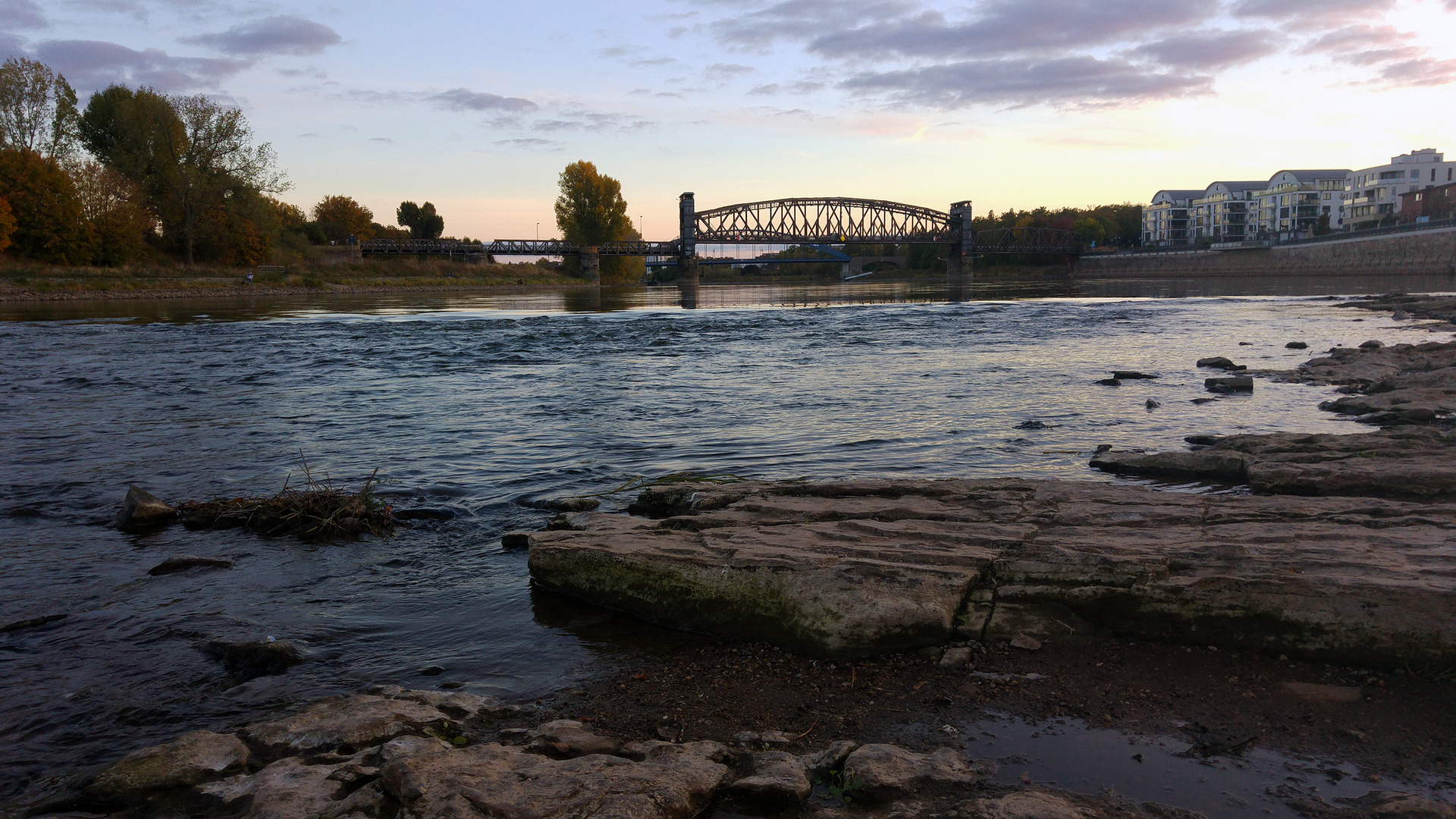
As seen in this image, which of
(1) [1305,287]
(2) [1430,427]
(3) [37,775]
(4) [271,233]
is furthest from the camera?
(4) [271,233]

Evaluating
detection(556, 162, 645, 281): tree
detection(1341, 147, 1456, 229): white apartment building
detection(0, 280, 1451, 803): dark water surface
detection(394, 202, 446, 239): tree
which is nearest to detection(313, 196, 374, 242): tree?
detection(394, 202, 446, 239): tree

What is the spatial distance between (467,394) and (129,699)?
35.9ft

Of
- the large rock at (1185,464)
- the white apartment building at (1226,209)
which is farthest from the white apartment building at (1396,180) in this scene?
the large rock at (1185,464)

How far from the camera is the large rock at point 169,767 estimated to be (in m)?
3.31

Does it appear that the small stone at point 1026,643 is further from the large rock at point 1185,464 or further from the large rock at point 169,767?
the large rock at point 1185,464

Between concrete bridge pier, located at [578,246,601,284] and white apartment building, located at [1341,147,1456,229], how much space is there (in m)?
106

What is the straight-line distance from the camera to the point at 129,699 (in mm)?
4324

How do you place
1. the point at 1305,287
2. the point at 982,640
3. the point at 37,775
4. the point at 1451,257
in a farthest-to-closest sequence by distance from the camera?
the point at 1451,257 < the point at 1305,287 < the point at 982,640 < the point at 37,775

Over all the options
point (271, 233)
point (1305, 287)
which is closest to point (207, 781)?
point (1305, 287)

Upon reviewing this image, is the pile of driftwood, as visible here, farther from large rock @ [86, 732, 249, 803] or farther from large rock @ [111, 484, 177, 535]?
large rock @ [86, 732, 249, 803]

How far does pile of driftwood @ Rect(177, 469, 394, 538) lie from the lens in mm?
7035

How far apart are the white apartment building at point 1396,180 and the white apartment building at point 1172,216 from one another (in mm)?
38986

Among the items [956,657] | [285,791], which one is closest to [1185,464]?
[956,657]

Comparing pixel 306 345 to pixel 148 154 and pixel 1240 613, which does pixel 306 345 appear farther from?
pixel 148 154
